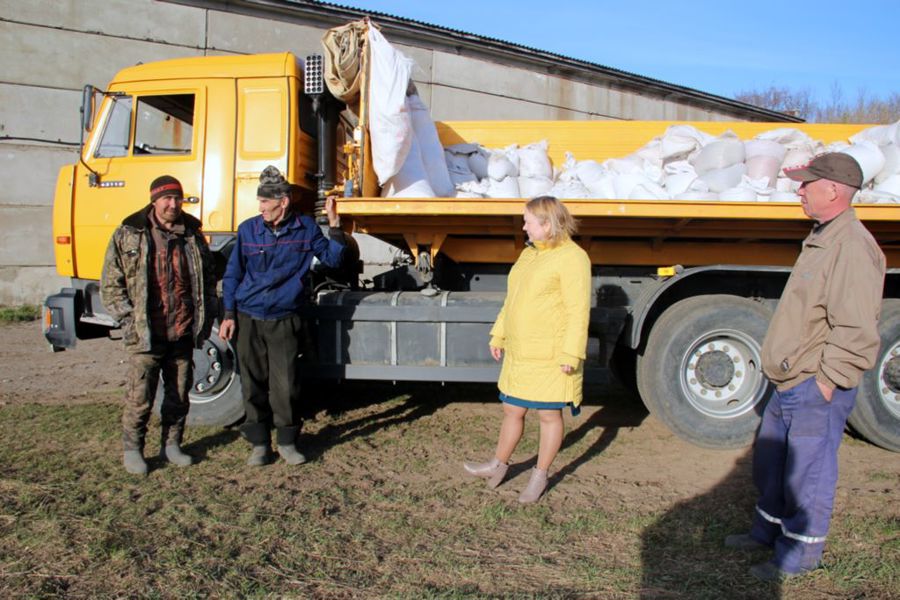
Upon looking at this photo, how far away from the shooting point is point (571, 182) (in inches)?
194

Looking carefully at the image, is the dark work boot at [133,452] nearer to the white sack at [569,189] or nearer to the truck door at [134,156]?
the truck door at [134,156]

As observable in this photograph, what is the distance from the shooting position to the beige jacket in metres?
2.49

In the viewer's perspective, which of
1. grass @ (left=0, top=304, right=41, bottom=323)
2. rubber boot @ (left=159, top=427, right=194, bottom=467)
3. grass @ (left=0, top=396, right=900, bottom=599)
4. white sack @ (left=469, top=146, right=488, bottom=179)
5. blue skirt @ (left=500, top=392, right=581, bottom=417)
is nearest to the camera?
grass @ (left=0, top=396, right=900, bottom=599)

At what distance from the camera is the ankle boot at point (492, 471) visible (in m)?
3.68

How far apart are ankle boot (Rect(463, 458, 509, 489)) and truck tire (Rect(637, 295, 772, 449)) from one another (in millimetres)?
1293

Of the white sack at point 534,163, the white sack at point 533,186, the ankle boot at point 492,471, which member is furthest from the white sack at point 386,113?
the ankle boot at point 492,471

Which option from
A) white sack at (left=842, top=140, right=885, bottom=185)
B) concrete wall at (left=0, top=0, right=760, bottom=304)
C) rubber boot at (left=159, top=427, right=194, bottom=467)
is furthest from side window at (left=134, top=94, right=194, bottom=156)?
concrete wall at (left=0, top=0, right=760, bottom=304)

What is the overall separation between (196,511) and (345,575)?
1018 millimetres

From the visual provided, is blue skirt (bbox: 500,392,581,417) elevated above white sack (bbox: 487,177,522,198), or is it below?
below

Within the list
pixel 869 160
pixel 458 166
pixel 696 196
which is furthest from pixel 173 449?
pixel 869 160

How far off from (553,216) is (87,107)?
11.7 ft

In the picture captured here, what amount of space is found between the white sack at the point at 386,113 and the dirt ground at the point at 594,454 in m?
1.94

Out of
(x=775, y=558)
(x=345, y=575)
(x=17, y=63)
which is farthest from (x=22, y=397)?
(x=17, y=63)

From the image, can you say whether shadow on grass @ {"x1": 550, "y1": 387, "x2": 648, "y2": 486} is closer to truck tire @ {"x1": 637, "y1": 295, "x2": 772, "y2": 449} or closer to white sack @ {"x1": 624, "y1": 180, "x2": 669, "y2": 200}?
truck tire @ {"x1": 637, "y1": 295, "x2": 772, "y2": 449}
